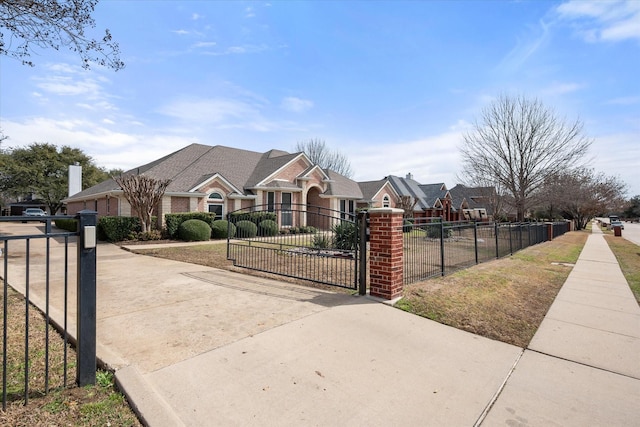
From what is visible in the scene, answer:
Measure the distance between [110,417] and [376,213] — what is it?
4.18 metres

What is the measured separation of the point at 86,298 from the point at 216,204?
60.2 feet

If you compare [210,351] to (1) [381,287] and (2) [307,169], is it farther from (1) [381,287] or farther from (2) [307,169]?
(2) [307,169]

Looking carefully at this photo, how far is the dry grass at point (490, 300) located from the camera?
443 cm

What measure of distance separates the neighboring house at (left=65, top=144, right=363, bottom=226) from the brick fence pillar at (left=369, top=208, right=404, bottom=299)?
38.4 ft

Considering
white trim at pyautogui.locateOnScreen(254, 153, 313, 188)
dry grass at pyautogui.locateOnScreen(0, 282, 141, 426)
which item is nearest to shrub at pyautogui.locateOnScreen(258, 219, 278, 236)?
dry grass at pyautogui.locateOnScreen(0, 282, 141, 426)

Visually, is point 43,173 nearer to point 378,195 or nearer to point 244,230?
point 378,195

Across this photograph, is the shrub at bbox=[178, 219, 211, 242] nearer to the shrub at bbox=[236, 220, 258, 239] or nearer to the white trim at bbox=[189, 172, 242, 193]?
the white trim at bbox=[189, 172, 242, 193]

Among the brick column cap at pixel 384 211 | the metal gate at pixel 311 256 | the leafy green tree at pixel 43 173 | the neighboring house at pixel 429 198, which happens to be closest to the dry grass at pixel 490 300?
the metal gate at pixel 311 256

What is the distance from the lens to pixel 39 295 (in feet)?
18.5

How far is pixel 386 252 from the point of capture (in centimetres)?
523

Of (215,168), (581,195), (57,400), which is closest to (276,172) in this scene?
(215,168)

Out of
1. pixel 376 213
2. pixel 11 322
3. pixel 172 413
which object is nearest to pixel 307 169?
pixel 376 213

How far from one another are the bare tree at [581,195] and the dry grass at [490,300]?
2133 centimetres

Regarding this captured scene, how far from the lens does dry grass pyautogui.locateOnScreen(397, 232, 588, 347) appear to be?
14.5 ft
